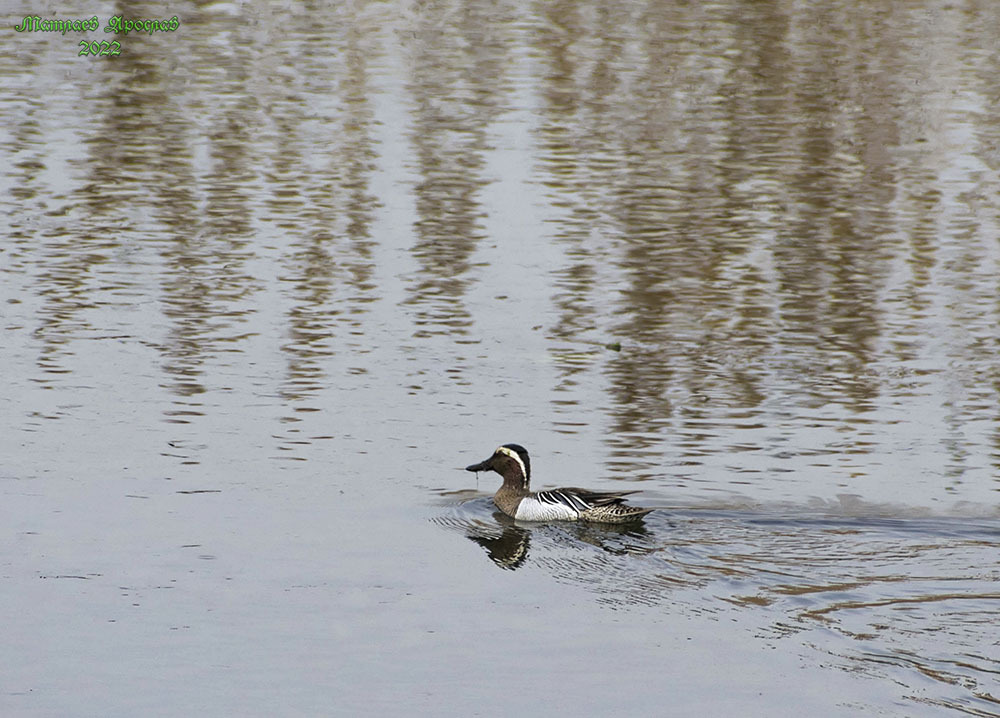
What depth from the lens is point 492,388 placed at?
473 inches

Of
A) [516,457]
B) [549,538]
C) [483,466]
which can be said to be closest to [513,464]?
[516,457]

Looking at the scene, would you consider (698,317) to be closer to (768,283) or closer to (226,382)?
(768,283)

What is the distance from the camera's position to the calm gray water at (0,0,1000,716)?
7.80 meters

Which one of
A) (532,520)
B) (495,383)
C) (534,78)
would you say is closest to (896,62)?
(534,78)

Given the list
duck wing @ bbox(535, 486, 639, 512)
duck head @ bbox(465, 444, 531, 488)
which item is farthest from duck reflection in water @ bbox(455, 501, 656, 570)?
duck head @ bbox(465, 444, 531, 488)

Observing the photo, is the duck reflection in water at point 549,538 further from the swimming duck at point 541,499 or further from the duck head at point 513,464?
the duck head at point 513,464

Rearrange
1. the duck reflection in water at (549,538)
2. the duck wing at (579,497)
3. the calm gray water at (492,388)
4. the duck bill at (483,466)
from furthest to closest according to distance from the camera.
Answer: the duck bill at (483,466) → the duck wing at (579,497) → the duck reflection in water at (549,538) → the calm gray water at (492,388)

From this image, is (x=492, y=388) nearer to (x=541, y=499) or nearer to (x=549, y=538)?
(x=541, y=499)

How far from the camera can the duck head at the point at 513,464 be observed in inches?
398

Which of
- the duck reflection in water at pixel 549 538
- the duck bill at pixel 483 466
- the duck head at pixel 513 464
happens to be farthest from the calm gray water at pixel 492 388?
the duck head at pixel 513 464

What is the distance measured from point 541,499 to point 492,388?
2.09 meters

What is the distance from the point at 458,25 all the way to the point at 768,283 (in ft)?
46.5

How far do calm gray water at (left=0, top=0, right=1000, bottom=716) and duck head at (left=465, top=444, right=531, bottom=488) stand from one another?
0.27 meters

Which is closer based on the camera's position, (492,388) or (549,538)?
(549,538)
